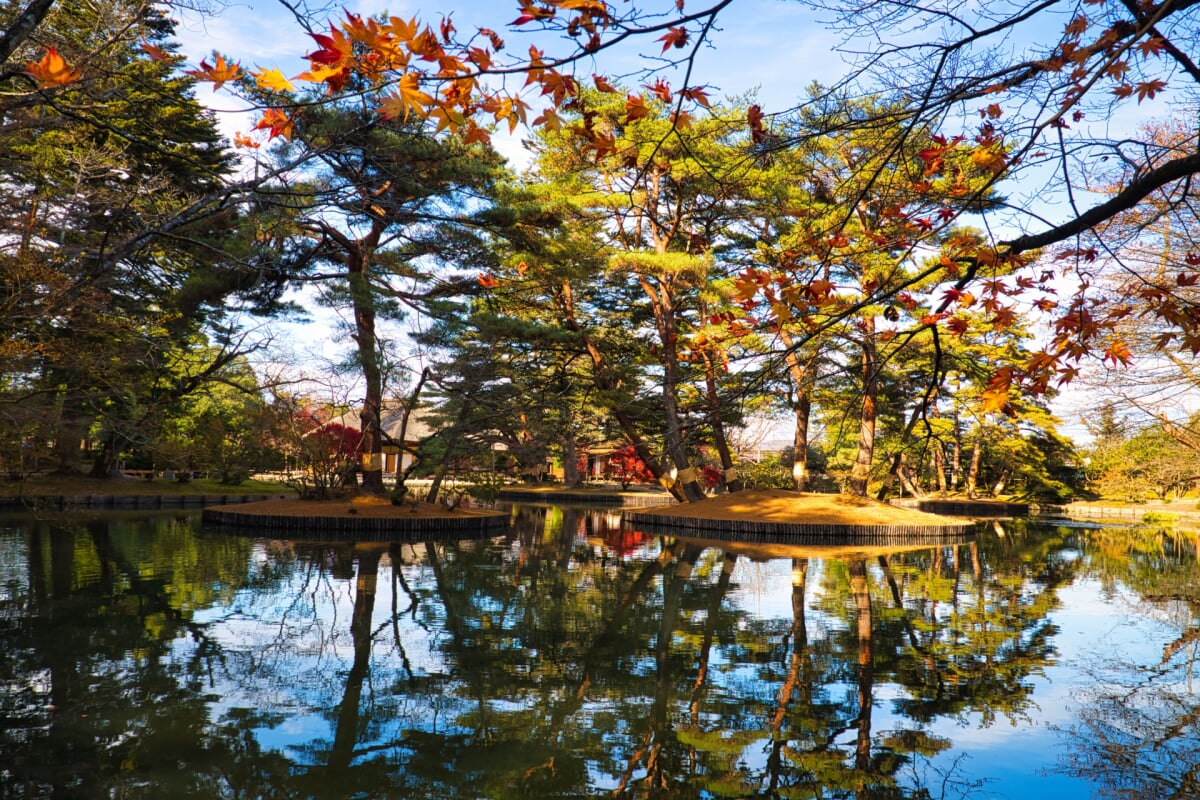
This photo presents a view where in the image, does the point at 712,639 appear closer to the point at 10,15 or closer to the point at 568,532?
the point at 10,15

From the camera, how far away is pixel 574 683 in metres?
4.75

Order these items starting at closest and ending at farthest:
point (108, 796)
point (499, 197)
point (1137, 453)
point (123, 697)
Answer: point (108, 796)
point (123, 697)
point (499, 197)
point (1137, 453)

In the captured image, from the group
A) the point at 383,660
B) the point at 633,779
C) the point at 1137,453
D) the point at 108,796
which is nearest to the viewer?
the point at 108,796

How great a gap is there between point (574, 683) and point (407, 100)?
370 cm

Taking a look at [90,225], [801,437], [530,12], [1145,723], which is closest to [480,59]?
[530,12]

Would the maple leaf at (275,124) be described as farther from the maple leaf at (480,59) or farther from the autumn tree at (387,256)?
the autumn tree at (387,256)

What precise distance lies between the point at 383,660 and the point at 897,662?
3301mm

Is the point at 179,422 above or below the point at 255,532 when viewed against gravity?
above

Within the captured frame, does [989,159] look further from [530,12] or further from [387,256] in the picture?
[387,256]

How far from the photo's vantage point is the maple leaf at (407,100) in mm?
1746

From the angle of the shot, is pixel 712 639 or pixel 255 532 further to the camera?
pixel 255 532

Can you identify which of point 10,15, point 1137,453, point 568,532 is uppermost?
point 10,15

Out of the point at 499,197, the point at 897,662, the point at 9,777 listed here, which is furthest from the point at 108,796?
the point at 499,197

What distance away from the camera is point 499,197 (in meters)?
12.4
